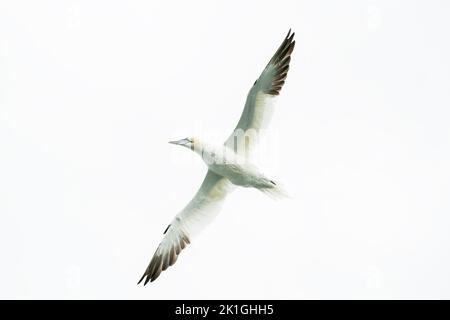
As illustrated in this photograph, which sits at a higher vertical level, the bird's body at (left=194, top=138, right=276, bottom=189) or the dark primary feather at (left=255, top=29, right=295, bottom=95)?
the dark primary feather at (left=255, top=29, right=295, bottom=95)

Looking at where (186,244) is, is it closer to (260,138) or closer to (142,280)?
(142,280)

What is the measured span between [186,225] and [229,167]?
1.75 metres

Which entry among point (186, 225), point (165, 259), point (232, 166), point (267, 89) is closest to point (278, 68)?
point (267, 89)

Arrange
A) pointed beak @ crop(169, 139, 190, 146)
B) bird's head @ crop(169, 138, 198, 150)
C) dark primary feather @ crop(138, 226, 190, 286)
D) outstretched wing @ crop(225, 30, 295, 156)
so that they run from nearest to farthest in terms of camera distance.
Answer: outstretched wing @ crop(225, 30, 295, 156) → bird's head @ crop(169, 138, 198, 150) → pointed beak @ crop(169, 139, 190, 146) → dark primary feather @ crop(138, 226, 190, 286)

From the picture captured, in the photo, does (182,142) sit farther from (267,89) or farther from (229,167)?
(267,89)

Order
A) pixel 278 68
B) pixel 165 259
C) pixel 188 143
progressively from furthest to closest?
pixel 165 259 → pixel 188 143 → pixel 278 68

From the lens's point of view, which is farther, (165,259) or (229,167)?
(165,259)

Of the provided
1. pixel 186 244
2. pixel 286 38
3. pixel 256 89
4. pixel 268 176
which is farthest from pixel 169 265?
pixel 286 38

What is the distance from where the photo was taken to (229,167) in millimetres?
14688

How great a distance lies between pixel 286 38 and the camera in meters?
14.6

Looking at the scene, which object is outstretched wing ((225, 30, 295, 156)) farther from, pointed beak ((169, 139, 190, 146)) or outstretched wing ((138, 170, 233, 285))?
outstretched wing ((138, 170, 233, 285))

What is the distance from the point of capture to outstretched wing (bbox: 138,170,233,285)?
51.3 feet

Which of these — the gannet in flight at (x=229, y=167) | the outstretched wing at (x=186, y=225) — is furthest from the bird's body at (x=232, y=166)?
the outstretched wing at (x=186, y=225)

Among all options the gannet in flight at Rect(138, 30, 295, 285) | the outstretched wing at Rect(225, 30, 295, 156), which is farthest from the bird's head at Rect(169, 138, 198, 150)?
the outstretched wing at Rect(225, 30, 295, 156)
